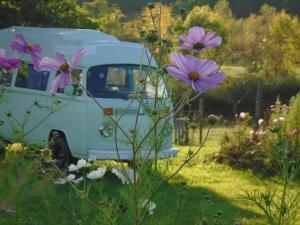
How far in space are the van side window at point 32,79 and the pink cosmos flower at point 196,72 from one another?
24.9 feet

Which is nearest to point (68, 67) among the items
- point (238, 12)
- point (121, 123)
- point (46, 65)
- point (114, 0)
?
point (46, 65)

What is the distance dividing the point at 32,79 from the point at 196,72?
8139 mm

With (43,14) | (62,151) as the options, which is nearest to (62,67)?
(62,151)

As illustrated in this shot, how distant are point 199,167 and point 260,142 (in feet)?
3.85

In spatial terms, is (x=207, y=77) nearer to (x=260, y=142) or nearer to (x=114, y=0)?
(x=260, y=142)

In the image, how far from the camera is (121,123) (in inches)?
348

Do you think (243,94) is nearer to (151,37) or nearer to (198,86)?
(151,37)

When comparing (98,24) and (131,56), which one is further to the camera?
(98,24)

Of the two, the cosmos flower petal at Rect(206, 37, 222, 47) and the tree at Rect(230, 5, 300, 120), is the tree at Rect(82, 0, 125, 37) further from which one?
the cosmos flower petal at Rect(206, 37, 222, 47)

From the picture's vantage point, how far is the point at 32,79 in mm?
10055

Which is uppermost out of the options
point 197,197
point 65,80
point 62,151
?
point 65,80

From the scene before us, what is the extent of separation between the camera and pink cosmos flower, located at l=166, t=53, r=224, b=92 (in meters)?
2.15

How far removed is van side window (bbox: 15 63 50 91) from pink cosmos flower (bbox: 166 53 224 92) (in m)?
7.60

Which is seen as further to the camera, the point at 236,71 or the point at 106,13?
the point at 236,71
